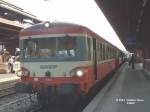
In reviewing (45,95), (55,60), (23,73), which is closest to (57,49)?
(55,60)

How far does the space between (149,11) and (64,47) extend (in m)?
21.2

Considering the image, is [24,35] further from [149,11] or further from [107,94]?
[149,11]

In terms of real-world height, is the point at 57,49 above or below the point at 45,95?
above

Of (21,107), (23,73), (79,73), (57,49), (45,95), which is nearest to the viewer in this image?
(79,73)

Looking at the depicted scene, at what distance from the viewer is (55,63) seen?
12.2 m

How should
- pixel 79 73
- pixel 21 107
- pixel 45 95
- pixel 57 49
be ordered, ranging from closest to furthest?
1. pixel 79 73
2. pixel 45 95
3. pixel 57 49
4. pixel 21 107

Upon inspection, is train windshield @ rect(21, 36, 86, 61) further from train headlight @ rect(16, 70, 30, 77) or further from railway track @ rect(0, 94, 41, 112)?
railway track @ rect(0, 94, 41, 112)

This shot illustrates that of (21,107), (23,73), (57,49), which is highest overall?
(57,49)

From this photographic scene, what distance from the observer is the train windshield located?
12234 millimetres

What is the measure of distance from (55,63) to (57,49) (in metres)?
0.44

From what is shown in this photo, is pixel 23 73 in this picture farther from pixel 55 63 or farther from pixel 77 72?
pixel 77 72

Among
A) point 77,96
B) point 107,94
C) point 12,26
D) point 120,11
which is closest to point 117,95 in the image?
point 107,94

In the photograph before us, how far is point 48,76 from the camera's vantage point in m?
12.1

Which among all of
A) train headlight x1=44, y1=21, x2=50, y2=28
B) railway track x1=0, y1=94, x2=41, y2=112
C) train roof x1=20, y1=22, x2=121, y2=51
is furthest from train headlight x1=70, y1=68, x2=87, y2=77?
railway track x1=0, y1=94, x2=41, y2=112
